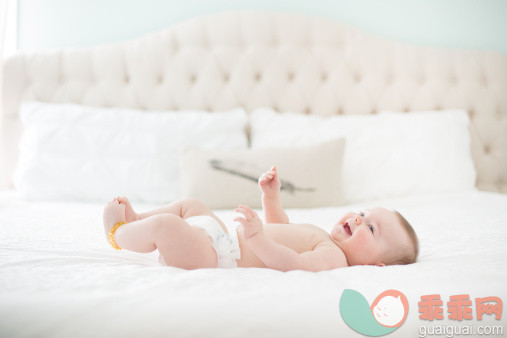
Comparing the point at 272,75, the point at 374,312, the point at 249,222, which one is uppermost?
the point at 272,75

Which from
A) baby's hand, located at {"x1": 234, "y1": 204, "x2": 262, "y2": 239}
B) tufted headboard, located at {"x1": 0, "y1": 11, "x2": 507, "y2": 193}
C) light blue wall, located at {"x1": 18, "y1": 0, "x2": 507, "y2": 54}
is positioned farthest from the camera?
light blue wall, located at {"x1": 18, "y1": 0, "x2": 507, "y2": 54}

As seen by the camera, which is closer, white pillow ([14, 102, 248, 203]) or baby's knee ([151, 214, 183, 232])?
baby's knee ([151, 214, 183, 232])

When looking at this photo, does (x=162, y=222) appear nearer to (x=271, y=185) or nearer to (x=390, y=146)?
(x=271, y=185)

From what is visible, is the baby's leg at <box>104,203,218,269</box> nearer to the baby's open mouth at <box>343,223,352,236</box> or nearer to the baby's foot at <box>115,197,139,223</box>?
the baby's foot at <box>115,197,139,223</box>

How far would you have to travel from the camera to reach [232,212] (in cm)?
145

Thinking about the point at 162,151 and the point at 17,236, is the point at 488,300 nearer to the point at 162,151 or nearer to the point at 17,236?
the point at 17,236

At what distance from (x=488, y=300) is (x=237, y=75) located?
169cm

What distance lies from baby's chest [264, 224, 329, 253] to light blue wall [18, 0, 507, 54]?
167 centimetres

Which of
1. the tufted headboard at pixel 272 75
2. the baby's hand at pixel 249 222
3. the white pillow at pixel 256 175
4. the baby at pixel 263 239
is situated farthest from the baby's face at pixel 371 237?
the tufted headboard at pixel 272 75

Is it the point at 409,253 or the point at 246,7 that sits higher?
the point at 246,7

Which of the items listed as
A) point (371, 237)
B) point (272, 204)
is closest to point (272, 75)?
point (272, 204)

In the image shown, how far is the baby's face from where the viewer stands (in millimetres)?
871

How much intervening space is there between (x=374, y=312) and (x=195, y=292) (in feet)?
0.87

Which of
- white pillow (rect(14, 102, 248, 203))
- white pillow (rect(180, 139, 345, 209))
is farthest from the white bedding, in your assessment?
white pillow (rect(14, 102, 248, 203))
